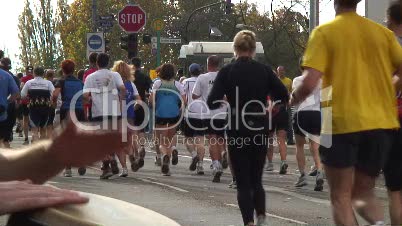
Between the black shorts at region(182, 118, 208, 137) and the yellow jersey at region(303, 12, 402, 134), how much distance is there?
9610mm

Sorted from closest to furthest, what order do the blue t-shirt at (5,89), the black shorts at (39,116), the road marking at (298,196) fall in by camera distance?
the road marking at (298,196) → the blue t-shirt at (5,89) → the black shorts at (39,116)

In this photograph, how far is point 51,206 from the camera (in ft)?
5.31

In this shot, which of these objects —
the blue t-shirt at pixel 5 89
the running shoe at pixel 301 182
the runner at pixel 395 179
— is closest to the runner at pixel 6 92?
the blue t-shirt at pixel 5 89

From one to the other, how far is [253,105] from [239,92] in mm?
229

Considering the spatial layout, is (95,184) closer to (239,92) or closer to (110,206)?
(239,92)

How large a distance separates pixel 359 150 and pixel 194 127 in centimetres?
1018

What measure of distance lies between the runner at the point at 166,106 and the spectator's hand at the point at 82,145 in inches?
574

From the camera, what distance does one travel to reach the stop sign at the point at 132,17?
27.0m

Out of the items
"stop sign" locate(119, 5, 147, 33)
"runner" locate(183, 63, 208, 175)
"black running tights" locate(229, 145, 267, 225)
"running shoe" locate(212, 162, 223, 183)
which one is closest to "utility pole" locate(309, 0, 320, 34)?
"stop sign" locate(119, 5, 147, 33)

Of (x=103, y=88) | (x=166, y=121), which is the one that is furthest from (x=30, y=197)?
(x=166, y=121)

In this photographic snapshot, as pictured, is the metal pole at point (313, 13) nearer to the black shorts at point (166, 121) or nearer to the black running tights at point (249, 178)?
the black shorts at point (166, 121)

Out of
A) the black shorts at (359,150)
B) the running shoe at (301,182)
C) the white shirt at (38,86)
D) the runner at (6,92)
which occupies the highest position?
the white shirt at (38,86)

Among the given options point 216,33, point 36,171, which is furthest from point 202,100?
point 216,33

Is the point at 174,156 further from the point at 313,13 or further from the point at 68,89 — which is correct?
the point at 313,13
